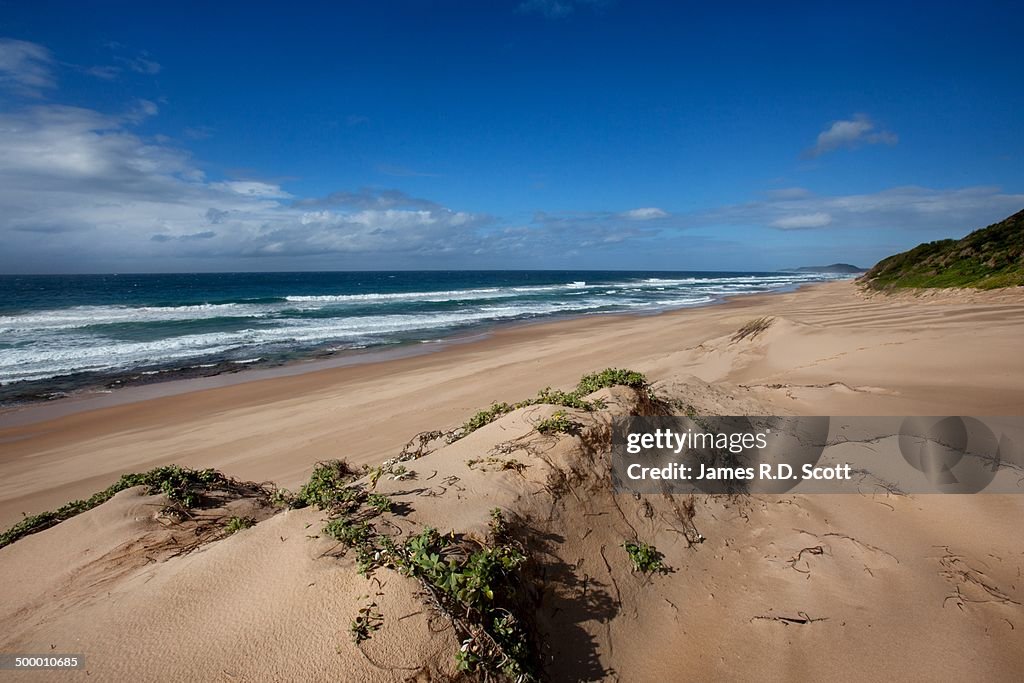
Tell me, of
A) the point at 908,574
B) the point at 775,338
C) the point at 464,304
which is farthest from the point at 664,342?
the point at 464,304

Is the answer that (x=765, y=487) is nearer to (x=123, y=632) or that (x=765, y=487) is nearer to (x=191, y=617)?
(x=191, y=617)

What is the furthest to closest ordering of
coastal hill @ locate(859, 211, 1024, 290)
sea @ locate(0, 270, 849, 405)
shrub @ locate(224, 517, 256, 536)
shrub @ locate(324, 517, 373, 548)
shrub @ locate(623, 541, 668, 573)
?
1. coastal hill @ locate(859, 211, 1024, 290)
2. sea @ locate(0, 270, 849, 405)
3. shrub @ locate(224, 517, 256, 536)
4. shrub @ locate(623, 541, 668, 573)
5. shrub @ locate(324, 517, 373, 548)

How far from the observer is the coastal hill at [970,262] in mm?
17750

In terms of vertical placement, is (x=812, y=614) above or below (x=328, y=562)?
below

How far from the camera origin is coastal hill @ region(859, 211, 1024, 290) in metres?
17.8

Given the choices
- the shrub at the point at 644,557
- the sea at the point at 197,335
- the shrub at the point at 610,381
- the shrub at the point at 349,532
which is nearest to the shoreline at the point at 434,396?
the shrub at the point at 610,381

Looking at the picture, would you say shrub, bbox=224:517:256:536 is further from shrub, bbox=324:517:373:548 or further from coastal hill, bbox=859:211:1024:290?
coastal hill, bbox=859:211:1024:290

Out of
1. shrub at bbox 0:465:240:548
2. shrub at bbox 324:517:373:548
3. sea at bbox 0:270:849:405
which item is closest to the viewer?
shrub at bbox 324:517:373:548

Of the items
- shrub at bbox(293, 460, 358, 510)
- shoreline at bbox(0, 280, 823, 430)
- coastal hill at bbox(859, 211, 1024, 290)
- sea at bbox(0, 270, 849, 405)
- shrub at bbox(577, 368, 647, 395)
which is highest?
coastal hill at bbox(859, 211, 1024, 290)

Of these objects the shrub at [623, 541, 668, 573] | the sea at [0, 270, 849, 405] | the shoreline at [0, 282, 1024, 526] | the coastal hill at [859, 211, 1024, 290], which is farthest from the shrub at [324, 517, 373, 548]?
the coastal hill at [859, 211, 1024, 290]

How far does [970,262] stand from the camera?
20750mm

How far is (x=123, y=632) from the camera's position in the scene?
7.51 ft

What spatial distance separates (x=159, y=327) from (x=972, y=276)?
3697cm

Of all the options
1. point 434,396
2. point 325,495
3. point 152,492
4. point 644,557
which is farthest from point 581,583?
point 434,396
